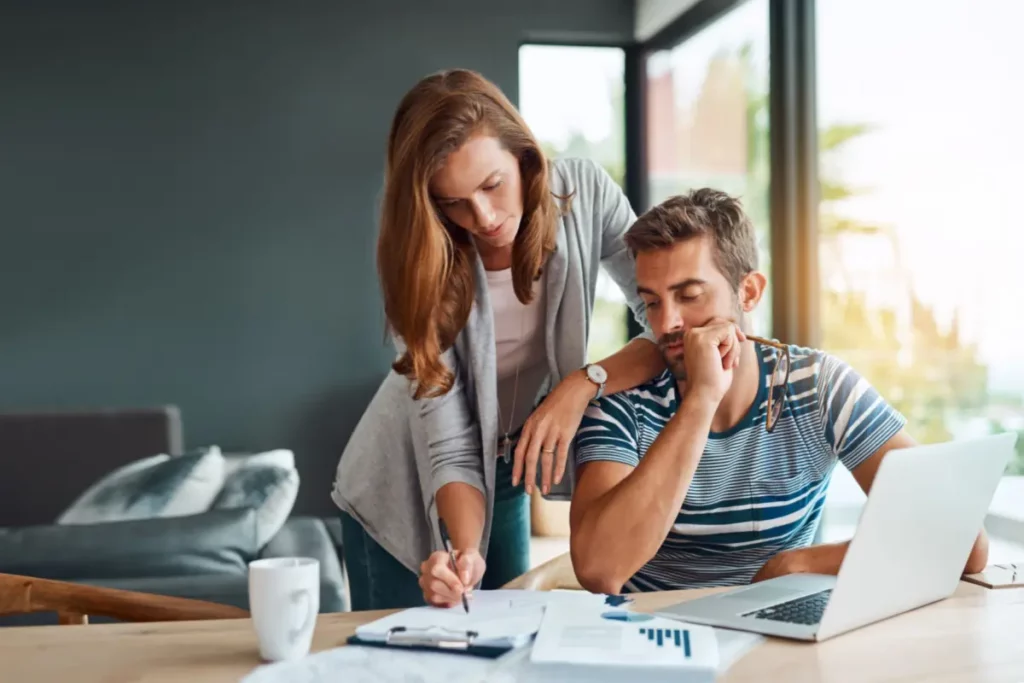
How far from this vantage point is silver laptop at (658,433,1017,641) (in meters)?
1.06

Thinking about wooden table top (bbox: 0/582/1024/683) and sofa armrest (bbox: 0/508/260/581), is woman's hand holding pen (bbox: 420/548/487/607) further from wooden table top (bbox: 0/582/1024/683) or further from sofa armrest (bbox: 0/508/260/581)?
sofa armrest (bbox: 0/508/260/581)

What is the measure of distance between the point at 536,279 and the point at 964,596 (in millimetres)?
799

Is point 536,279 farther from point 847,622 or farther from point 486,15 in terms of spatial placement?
point 486,15

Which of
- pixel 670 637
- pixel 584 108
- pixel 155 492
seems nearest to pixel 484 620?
pixel 670 637

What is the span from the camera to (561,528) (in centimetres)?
457

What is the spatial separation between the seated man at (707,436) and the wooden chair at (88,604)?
1.67ft

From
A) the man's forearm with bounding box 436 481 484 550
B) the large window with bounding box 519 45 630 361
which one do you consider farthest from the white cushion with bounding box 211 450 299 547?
the large window with bounding box 519 45 630 361

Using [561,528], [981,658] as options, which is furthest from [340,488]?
[561,528]

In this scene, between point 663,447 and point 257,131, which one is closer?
point 663,447

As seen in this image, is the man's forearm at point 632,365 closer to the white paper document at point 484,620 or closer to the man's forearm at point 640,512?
the man's forearm at point 640,512

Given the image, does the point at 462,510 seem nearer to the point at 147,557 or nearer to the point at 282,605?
the point at 282,605

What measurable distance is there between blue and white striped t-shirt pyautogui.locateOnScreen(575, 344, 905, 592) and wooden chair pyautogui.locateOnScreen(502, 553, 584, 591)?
5.4 inches

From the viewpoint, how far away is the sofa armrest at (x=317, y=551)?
7.45 feet

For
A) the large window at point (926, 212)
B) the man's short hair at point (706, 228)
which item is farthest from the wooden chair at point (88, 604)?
the large window at point (926, 212)
